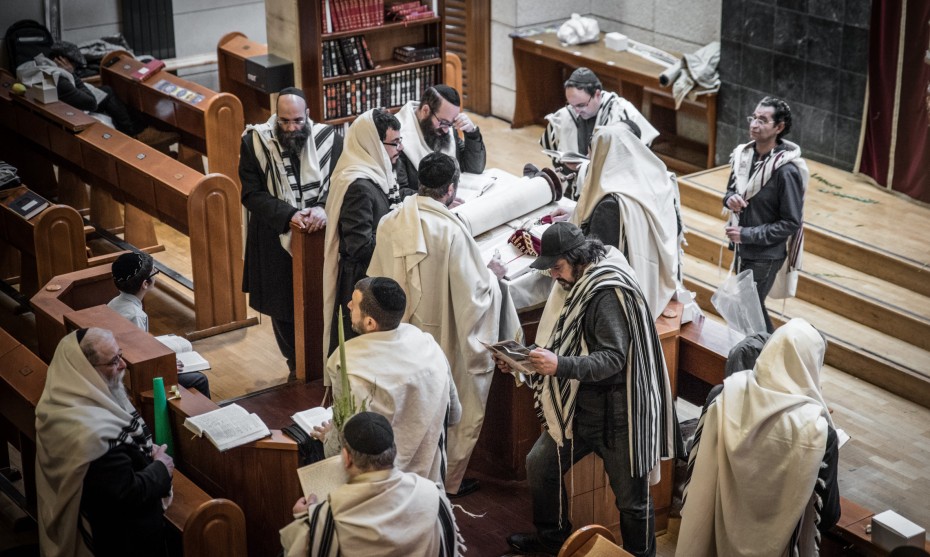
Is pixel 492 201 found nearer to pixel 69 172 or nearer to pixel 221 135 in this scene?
pixel 221 135

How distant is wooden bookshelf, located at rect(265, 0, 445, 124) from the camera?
308 inches

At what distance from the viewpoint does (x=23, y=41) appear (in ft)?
33.7

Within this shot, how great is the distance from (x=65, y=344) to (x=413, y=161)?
217 cm

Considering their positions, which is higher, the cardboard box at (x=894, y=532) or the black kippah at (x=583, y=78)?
the black kippah at (x=583, y=78)

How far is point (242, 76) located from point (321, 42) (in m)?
1.02

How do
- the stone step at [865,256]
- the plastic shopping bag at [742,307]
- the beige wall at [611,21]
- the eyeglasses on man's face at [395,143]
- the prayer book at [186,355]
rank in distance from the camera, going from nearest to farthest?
the prayer book at [186,355] → the plastic shopping bag at [742,307] → the eyeglasses on man's face at [395,143] → the stone step at [865,256] → the beige wall at [611,21]

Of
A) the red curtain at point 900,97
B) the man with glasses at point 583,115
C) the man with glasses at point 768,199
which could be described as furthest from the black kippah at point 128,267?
the red curtain at point 900,97

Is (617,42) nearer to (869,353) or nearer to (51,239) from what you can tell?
(869,353)

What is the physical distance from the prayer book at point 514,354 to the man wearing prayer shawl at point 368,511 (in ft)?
3.34

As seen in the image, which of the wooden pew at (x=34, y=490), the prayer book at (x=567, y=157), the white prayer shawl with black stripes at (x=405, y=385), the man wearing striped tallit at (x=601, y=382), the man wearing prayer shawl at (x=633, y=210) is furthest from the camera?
the prayer book at (x=567, y=157)

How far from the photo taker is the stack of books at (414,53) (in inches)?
327

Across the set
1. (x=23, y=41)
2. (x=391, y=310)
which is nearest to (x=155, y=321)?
(x=391, y=310)

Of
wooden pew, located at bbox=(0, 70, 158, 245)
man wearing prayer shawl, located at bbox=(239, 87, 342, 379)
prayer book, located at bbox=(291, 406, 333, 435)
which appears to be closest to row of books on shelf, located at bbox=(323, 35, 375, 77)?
wooden pew, located at bbox=(0, 70, 158, 245)

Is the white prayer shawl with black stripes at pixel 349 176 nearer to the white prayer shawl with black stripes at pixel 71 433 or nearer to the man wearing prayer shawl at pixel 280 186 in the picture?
the man wearing prayer shawl at pixel 280 186
